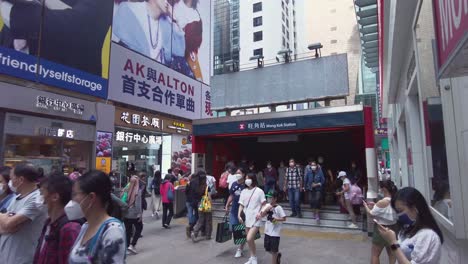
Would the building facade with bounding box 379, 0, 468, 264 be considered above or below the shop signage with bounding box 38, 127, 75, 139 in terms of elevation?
below

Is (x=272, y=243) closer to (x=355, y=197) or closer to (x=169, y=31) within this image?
(x=355, y=197)

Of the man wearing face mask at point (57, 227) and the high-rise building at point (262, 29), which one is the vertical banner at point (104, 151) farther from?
the high-rise building at point (262, 29)

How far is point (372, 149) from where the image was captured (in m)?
8.68

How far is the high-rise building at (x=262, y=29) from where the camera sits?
4938cm

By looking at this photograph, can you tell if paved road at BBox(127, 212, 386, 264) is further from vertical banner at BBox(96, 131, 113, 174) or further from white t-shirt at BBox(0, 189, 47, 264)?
vertical banner at BBox(96, 131, 113, 174)

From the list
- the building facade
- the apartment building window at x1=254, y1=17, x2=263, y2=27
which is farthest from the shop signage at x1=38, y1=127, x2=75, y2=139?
the apartment building window at x1=254, y1=17, x2=263, y2=27

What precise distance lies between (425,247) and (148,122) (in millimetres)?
15744

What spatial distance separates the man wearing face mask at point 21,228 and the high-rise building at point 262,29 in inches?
1844

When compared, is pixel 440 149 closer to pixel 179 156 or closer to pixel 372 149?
pixel 372 149

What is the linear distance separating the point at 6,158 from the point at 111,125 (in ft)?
14.4

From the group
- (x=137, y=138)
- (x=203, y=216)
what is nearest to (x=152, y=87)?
(x=137, y=138)

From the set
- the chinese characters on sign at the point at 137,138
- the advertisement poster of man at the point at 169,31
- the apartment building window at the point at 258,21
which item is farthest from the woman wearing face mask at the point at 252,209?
the apartment building window at the point at 258,21

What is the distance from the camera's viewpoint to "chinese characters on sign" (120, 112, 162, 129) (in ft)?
49.8

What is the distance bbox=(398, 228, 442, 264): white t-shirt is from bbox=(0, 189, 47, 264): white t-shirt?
3.15 metres
